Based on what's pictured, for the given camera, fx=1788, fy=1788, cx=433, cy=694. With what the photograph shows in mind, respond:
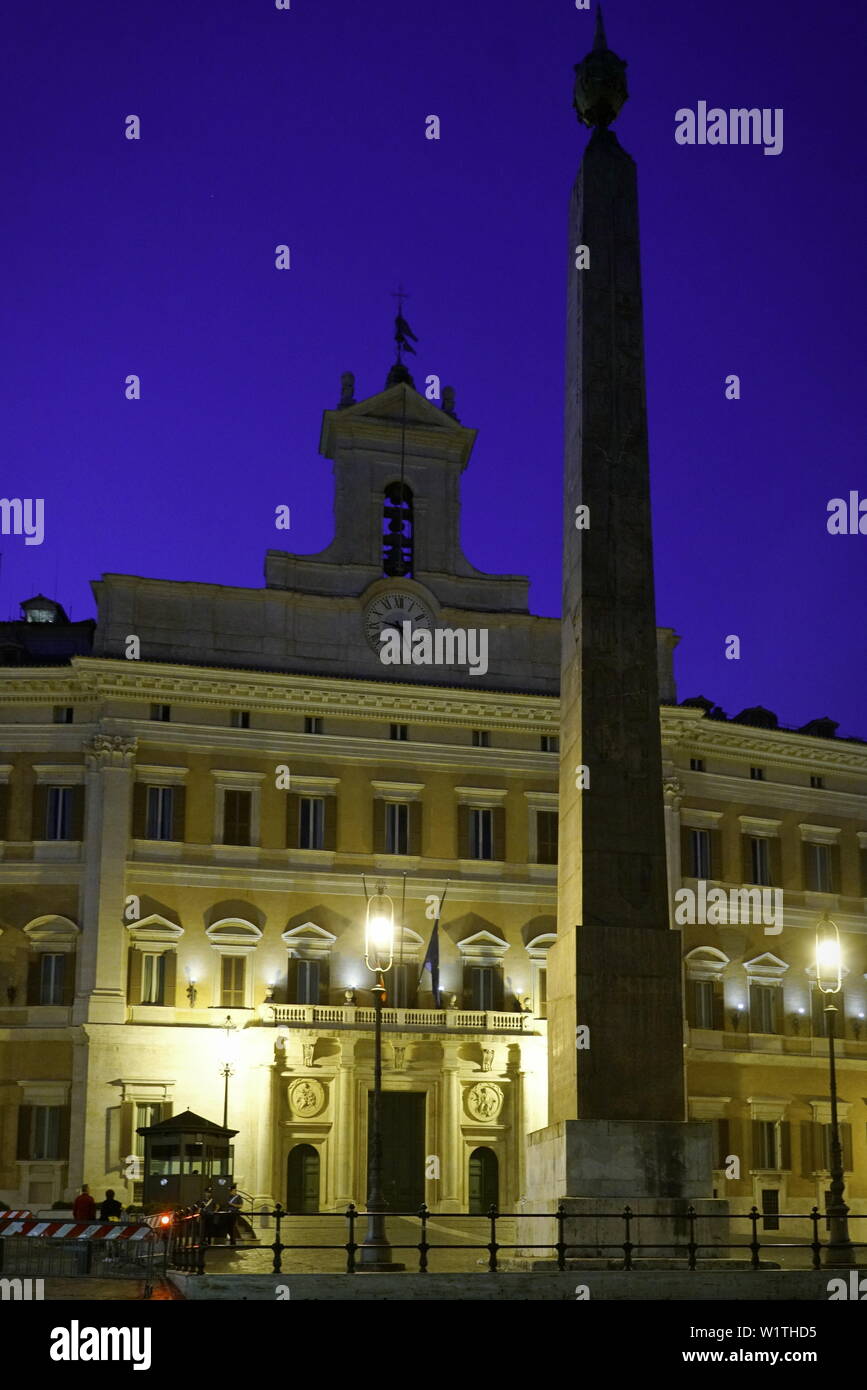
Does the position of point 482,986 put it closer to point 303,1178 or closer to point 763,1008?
point 303,1178

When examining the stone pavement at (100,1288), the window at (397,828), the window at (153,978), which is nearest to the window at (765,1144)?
the window at (397,828)

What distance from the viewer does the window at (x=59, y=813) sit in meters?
42.3

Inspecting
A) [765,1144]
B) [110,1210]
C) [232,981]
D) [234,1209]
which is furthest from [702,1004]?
→ [234,1209]

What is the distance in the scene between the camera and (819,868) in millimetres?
48781

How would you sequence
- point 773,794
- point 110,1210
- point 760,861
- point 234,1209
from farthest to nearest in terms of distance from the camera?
point 773,794
point 760,861
point 110,1210
point 234,1209

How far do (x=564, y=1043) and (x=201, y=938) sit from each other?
22300 mm

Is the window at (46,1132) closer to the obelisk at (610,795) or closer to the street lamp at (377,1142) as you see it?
the street lamp at (377,1142)

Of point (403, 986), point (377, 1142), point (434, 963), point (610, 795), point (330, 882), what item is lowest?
point (377, 1142)

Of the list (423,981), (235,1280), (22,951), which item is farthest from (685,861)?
(235,1280)

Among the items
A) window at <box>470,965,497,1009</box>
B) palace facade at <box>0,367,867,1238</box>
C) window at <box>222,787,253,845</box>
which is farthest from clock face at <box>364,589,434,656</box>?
window at <box>470,965,497,1009</box>

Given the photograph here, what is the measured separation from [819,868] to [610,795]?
2921cm

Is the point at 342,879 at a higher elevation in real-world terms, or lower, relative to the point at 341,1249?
higher

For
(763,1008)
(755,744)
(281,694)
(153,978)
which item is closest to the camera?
(153,978)

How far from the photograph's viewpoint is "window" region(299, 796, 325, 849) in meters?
43.6
